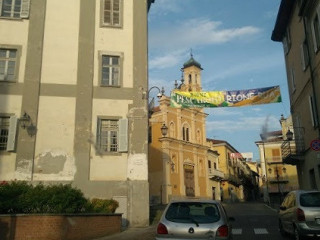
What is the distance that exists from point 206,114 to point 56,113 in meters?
45.0

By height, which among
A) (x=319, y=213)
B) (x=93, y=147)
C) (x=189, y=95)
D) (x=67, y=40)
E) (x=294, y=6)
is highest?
(x=294, y=6)

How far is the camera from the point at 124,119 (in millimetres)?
20750

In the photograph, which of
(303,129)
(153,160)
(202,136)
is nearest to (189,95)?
(303,129)

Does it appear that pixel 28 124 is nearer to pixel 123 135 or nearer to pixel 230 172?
pixel 123 135

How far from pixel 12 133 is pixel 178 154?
37858mm

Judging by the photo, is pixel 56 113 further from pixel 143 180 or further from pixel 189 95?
pixel 189 95

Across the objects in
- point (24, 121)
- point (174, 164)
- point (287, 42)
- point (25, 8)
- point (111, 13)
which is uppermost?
point (287, 42)

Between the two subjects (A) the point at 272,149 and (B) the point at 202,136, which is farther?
(A) the point at 272,149

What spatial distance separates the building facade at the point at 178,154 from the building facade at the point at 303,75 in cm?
2339

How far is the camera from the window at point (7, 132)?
19.3 meters

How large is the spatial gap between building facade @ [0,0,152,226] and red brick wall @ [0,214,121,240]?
4.53 metres

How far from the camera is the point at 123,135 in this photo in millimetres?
20562

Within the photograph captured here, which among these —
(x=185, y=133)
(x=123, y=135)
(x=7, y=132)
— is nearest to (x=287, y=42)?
(x=123, y=135)

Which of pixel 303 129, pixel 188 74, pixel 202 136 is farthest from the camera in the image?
pixel 188 74
